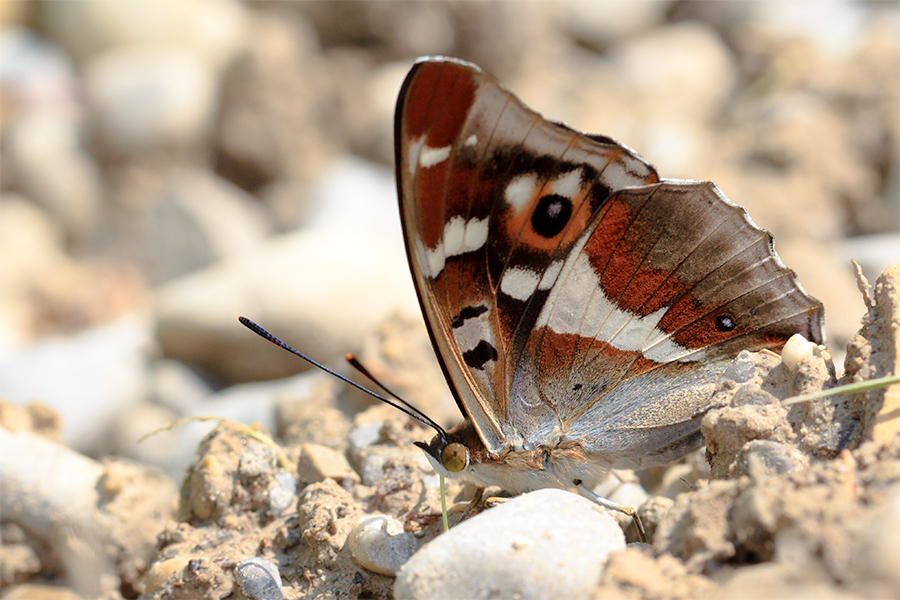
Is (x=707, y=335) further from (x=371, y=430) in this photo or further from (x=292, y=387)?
(x=292, y=387)

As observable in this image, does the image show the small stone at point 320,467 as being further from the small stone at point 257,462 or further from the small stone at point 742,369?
the small stone at point 742,369

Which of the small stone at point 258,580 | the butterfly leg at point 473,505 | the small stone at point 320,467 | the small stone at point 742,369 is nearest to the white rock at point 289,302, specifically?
the small stone at point 320,467

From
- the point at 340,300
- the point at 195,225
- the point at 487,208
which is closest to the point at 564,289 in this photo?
the point at 487,208

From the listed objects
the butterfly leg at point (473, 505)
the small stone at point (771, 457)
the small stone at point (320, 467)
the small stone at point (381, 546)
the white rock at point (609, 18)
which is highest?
the white rock at point (609, 18)

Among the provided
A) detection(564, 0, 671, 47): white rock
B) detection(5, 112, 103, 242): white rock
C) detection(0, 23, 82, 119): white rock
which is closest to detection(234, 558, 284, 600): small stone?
detection(5, 112, 103, 242): white rock

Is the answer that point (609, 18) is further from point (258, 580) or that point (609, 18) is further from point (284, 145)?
point (258, 580)

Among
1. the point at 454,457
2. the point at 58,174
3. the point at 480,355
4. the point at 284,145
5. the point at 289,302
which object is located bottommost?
the point at 454,457

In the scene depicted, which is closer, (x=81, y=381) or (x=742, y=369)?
(x=742, y=369)
